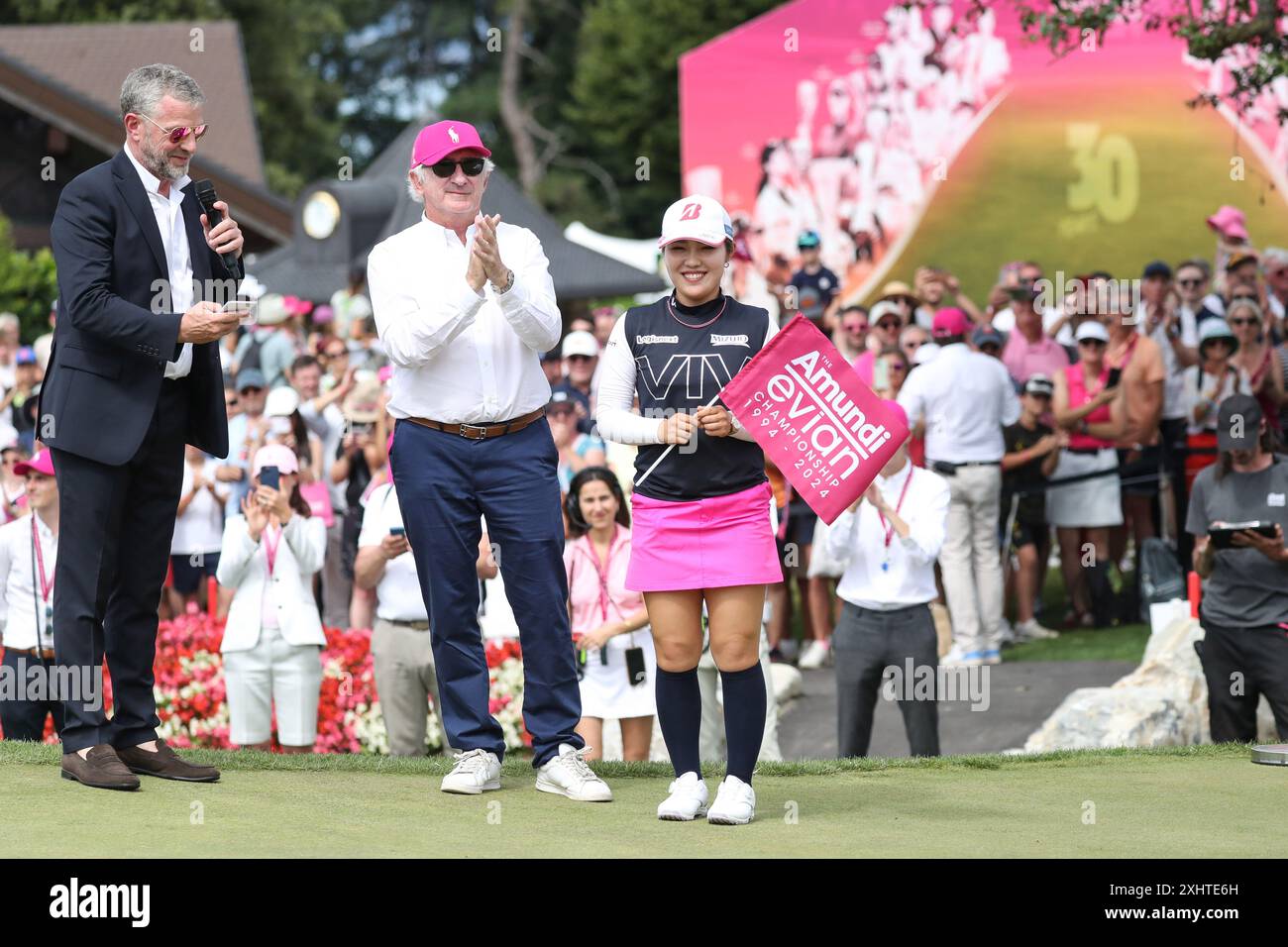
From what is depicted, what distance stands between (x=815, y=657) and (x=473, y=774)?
714 centimetres

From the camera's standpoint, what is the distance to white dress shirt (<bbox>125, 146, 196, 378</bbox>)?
6.46 metres

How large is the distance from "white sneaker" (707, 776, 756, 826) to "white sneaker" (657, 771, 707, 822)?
5cm

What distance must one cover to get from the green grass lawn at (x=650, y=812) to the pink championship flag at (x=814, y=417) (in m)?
1.10

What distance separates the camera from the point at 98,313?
6.20 metres

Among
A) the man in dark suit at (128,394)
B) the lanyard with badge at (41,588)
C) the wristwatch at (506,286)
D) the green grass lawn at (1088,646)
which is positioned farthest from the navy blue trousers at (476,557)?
the green grass lawn at (1088,646)

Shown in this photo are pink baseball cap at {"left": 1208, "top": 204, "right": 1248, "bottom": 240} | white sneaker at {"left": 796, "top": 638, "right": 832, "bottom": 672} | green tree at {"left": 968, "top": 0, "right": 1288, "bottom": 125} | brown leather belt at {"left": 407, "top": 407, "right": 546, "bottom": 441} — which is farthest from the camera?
pink baseball cap at {"left": 1208, "top": 204, "right": 1248, "bottom": 240}

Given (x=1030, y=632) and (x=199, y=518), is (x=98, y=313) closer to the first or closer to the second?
(x=199, y=518)

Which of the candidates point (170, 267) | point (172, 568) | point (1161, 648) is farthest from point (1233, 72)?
point (172, 568)

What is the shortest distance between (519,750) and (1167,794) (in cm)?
549

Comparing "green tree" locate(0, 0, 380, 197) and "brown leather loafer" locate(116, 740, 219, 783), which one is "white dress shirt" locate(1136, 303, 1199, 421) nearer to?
"brown leather loafer" locate(116, 740, 219, 783)

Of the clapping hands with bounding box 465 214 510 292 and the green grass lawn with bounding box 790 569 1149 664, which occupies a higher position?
the clapping hands with bounding box 465 214 510 292

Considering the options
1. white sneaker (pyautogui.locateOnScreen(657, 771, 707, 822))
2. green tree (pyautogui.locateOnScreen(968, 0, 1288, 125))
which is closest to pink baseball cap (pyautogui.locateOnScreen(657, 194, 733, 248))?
white sneaker (pyautogui.locateOnScreen(657, 771, 707, 822))

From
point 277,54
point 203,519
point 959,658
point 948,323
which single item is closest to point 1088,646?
point 959,658

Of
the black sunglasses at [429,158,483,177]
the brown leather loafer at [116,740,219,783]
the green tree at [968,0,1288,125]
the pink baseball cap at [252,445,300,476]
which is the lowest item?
the brown leather loafer at [116,740,219,783]
